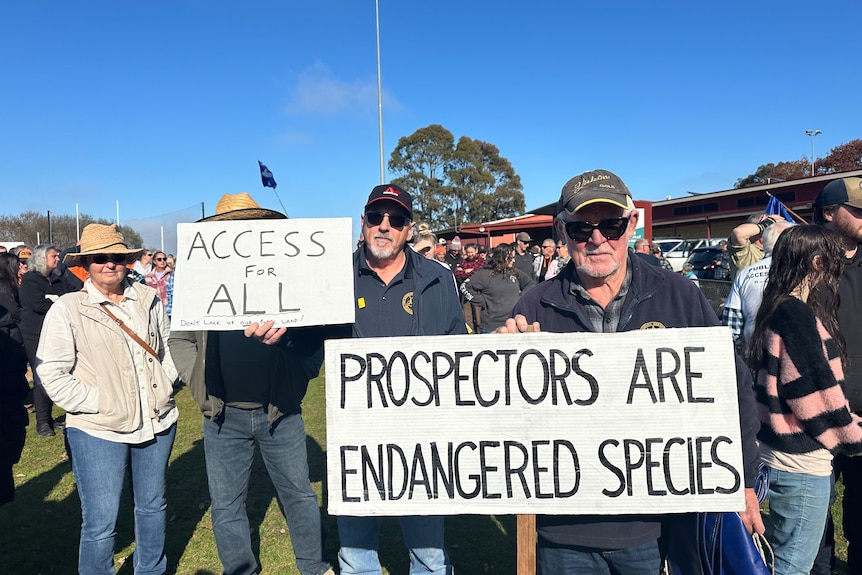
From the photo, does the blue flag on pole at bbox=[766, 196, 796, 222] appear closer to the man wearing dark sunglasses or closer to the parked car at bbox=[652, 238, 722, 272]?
the man wearing dark sunglasses

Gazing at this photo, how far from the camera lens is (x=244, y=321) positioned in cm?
227

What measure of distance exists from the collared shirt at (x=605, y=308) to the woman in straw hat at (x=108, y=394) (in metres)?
2.59

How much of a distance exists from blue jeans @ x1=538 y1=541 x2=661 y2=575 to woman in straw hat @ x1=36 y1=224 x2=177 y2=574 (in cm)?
238

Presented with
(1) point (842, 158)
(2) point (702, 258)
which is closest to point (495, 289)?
(2) point (702, 258)

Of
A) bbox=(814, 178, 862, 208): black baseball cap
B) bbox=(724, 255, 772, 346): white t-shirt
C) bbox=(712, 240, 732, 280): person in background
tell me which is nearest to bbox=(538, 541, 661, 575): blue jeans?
bbox=(724, 255, 772, 346): white t-shirt

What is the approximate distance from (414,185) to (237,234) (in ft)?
161

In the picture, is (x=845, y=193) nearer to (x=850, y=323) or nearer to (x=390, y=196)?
(x=850, y=323)

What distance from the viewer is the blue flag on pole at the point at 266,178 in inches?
299

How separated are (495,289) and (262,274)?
5.09m

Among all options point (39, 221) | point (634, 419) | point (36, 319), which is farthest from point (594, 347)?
point (39, 221)

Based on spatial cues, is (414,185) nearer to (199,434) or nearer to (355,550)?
(199,434)

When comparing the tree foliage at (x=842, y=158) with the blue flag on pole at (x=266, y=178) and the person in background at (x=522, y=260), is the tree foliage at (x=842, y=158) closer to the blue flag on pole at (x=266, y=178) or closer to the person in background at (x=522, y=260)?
the person in background at (x=522, y=260)

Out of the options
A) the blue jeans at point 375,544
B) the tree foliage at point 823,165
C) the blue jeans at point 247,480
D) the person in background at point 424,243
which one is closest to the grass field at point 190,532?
the blue jeans at point 247,480

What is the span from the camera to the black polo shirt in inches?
111
